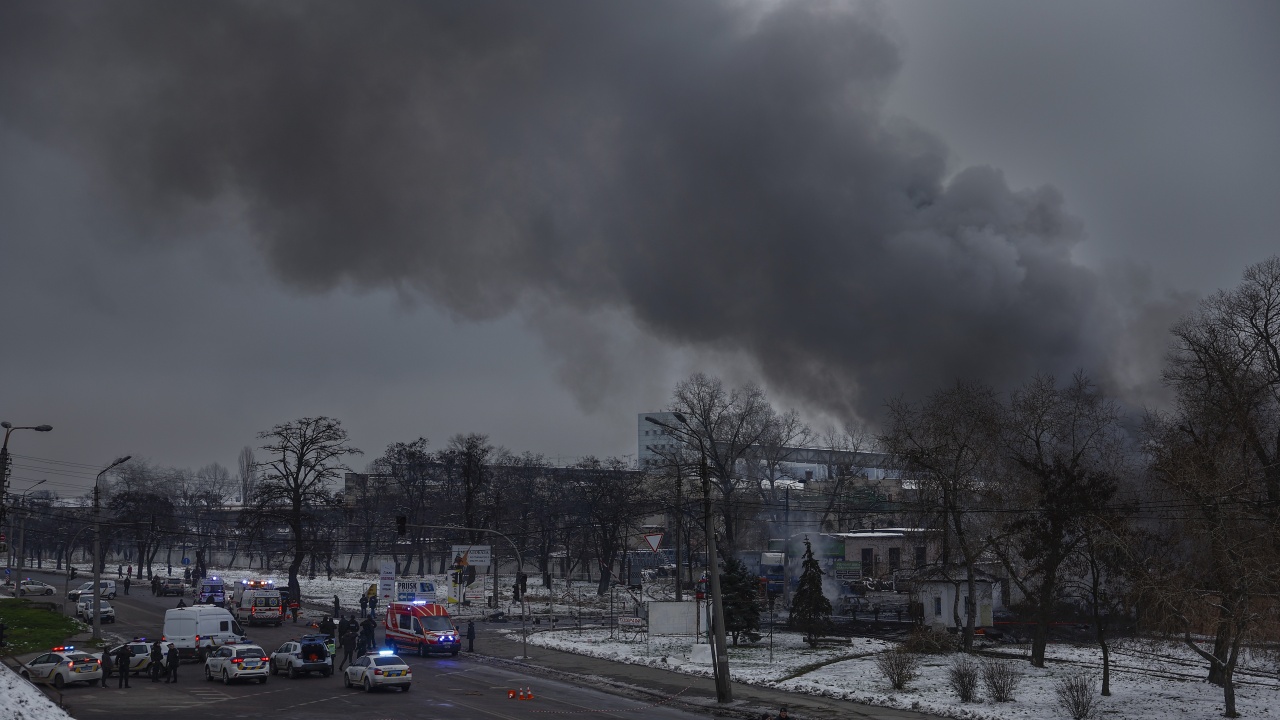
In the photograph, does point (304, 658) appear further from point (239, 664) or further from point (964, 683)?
point (964, 683)

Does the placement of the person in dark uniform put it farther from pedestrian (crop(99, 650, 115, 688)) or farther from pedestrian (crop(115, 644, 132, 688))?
pedestrian (crop(99, 650, 115, 688))

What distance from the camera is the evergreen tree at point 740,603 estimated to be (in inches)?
1871

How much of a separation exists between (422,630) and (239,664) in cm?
1245

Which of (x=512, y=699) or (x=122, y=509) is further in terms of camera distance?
(x=122, y=509)

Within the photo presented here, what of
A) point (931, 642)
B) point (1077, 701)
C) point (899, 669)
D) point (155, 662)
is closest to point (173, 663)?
point (155, 662)

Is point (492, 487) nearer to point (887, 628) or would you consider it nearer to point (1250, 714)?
point (887, 628)

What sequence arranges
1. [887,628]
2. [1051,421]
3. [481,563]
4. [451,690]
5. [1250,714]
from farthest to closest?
[481,563] → [887,628] → [1051,421] → [451,690] → [1250,714]

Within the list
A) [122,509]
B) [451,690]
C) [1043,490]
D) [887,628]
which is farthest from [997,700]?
[122,509]

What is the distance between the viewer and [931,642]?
42.7 meters

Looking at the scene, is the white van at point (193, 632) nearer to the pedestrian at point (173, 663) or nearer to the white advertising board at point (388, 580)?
the pedestrian at point (173, 663)

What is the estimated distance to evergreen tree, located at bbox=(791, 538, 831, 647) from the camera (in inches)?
1845

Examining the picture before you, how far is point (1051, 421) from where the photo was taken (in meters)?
41.8

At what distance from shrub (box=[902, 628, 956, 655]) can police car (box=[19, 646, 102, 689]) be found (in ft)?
102

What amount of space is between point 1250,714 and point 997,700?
22.5 ft
